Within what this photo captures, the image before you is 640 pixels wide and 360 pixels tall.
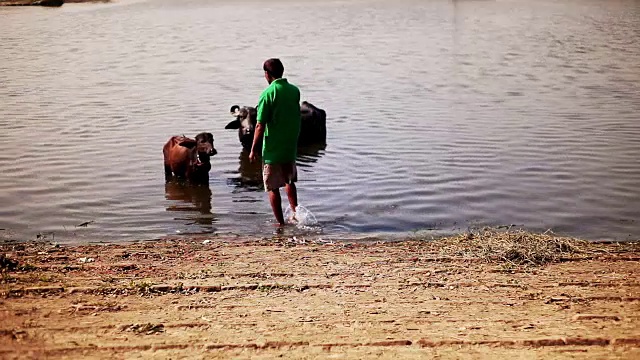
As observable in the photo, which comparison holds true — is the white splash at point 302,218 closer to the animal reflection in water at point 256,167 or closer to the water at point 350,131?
the water at point 350,131

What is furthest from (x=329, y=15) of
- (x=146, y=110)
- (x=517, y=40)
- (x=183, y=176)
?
(x=183, y=176)

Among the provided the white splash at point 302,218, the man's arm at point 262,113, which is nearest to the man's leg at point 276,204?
the white splash at point 302,218

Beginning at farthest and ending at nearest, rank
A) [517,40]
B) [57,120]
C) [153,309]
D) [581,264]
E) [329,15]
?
[329,15] → [517,40] → [57,120] → [581,264] → [153,309]

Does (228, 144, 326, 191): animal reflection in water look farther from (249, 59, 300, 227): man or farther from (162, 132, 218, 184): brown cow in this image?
(249, 59, 300, 227): man

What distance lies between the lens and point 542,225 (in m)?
8.84

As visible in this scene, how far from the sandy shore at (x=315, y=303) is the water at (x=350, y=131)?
167 cm

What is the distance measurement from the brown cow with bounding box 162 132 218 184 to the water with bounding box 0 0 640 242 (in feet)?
0.68

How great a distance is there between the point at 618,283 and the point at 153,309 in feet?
12.1

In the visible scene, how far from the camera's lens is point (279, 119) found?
831 cm

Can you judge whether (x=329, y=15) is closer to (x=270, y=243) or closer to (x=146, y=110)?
(x=146, y=110)

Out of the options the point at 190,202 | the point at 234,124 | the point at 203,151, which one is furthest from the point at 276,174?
the point at 234,124

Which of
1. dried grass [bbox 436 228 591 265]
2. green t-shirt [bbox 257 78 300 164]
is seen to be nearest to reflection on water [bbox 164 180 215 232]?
green t-shirt [bbox 257 78 300 164]

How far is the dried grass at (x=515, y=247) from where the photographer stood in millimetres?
6840

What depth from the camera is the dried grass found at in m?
6.84
